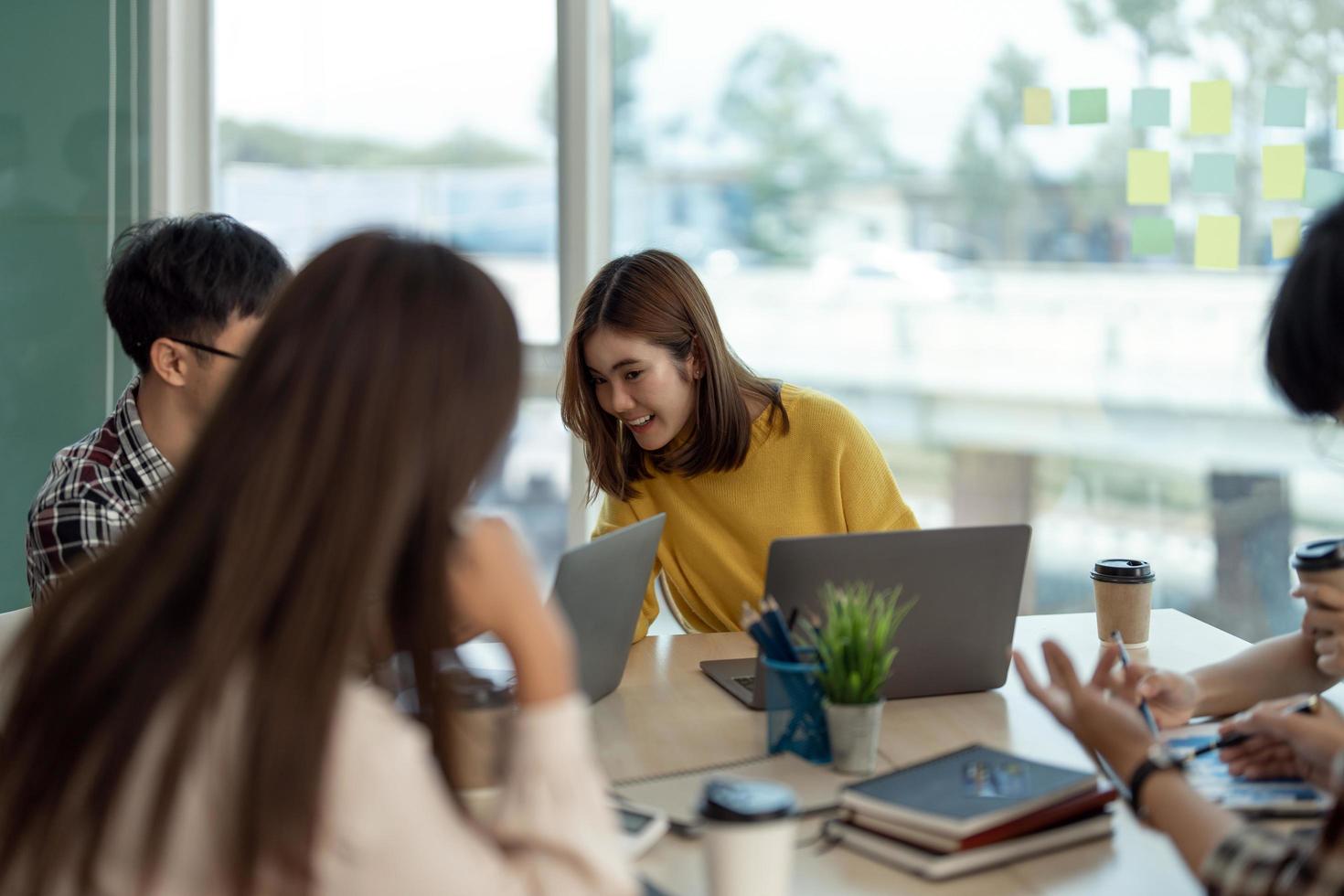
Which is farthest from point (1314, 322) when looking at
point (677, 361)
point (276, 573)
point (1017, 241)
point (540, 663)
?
point (1017, 241)

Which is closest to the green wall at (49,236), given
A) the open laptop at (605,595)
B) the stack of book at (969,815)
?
the open laptop at (605,595)

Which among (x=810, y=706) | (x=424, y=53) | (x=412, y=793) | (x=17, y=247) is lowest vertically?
(x=810, y=706)

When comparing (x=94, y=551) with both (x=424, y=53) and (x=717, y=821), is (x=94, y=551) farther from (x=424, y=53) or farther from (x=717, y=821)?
(x=424, y=53)

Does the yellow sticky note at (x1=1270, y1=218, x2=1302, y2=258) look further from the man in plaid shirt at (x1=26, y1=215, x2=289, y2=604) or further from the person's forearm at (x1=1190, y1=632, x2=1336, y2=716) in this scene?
the man in plaid shirt at (x1=26, y1=215, x2=289, y2=604)

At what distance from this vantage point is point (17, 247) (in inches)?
111

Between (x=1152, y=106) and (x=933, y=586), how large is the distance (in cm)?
204

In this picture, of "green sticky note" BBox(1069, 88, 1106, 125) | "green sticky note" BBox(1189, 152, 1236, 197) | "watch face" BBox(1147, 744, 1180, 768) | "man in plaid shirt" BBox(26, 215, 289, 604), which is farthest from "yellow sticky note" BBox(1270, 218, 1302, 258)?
"man in plaid shirt" BBox(26, 215, 289, 604)

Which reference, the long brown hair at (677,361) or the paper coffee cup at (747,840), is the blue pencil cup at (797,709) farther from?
the long brown hair at (677,361)

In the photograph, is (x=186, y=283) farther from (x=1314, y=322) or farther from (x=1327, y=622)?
(x=1327, y=622)

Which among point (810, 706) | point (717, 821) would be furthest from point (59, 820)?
point (810, 706)

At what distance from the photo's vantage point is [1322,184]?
3094 mm

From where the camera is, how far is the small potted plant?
51.9 inches

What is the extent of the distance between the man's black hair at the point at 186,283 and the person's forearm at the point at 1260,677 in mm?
1290

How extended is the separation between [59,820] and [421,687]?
0.25 metres
